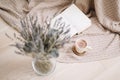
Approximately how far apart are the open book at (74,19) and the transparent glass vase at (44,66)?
0.26 meters

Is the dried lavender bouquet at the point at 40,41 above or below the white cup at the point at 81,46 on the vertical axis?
above

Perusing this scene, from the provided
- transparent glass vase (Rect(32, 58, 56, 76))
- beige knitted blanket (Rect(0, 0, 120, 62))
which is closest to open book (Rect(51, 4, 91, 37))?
beige knitted blanket (Rect(0, 0, 120, 62))

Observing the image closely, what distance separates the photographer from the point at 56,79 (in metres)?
1.08

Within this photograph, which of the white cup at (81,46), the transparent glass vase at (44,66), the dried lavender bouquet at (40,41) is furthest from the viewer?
the white cup at (81,46)

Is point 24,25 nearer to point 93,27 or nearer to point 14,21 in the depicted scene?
point 14,21

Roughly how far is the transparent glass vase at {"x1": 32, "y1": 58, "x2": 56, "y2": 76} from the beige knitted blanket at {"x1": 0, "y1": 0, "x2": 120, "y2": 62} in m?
0.09

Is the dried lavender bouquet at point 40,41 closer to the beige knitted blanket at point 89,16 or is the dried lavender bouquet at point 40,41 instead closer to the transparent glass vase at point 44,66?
the transparent glass vase at point 44,66

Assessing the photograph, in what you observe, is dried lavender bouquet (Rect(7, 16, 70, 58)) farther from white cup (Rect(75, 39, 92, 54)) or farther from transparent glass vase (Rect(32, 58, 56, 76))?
white cup (Rect(75, 39, 92, 54))

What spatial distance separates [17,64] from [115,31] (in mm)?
593

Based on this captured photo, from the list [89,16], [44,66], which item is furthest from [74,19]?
[44,66]

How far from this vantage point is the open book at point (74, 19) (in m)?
1.28

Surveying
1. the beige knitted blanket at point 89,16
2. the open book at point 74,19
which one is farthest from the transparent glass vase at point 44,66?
the open book at point 74,19

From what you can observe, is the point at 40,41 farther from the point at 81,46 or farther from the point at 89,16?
the point at 89,16

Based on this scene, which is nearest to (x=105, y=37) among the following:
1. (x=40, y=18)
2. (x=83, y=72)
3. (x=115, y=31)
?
(x=115, y=31)
